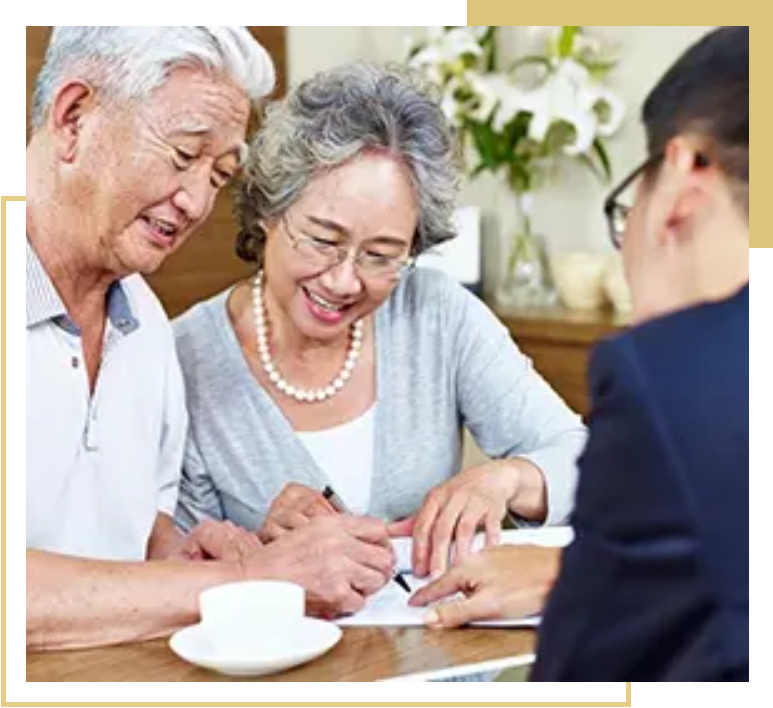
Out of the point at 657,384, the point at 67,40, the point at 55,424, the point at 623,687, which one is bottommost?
the point at 623,687

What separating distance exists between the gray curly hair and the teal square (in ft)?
1.61

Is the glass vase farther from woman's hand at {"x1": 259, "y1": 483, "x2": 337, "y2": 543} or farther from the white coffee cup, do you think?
the white coffee cup

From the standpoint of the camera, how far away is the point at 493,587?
1.00 m

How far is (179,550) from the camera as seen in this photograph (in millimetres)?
1082

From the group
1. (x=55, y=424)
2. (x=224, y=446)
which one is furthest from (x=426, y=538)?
(x=55, y=424)

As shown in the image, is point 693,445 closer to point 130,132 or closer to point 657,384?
point 657,384

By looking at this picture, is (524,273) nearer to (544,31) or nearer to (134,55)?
(544,31)

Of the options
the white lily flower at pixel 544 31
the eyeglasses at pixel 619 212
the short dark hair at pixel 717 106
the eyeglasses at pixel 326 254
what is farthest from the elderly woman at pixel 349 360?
the short dark hair at pixel 717 106

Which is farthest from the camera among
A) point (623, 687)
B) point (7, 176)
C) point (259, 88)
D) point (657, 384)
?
point (259, 88)

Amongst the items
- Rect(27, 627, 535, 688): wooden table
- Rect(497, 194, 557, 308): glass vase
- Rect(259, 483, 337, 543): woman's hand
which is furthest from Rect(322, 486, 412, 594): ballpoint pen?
Rect(497, 194, 557, 308): glass vase

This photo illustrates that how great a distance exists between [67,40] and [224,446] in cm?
34

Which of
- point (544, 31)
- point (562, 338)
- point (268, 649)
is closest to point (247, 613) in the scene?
point (268, 649)

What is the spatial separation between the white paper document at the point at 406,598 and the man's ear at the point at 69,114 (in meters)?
0.38

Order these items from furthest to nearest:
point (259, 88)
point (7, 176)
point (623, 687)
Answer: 1. point (259, 88)
2. point (7, 176)
3. point (623, 687)
